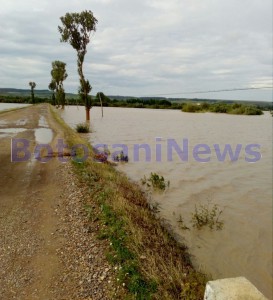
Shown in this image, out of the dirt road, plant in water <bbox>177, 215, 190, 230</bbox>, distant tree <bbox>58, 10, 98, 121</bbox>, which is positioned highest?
distant tree <bbox>58, 10, 98, 121</bbox>

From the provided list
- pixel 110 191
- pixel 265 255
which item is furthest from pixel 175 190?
pixel 265 255

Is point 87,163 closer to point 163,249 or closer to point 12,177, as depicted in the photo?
point 12,177

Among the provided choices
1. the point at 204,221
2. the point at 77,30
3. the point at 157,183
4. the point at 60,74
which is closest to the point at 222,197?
the point at 157,183

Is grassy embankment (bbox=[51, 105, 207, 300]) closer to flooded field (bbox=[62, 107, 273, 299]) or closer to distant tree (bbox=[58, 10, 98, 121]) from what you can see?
flooded field (bbox=[62, 107, 273, 299])

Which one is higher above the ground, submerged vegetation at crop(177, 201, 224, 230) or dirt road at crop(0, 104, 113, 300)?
dirt road at crop(0, 104, 113, 300)

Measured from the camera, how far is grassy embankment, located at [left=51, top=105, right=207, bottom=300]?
375cm

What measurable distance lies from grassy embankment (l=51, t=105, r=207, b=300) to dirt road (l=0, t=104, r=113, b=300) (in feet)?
0.79

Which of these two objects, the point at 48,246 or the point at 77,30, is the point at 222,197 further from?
the point at 77,30

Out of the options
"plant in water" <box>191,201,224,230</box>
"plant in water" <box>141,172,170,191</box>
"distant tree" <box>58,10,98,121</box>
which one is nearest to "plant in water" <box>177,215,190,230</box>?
"plant in water" <box>191,201,224,230</box>

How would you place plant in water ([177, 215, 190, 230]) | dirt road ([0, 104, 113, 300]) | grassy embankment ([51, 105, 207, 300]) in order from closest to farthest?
grassy embankment ([51, 105, 207, 300]) → dirt road ([0, 104, 113, 300]) → plant in water ([177, 215, 190, 230])

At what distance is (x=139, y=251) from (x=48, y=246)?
1518mm

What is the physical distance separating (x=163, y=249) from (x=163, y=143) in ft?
44.2

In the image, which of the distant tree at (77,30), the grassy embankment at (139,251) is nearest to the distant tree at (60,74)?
the distant tree at (77,30)

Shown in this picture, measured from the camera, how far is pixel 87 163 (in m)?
9.95
